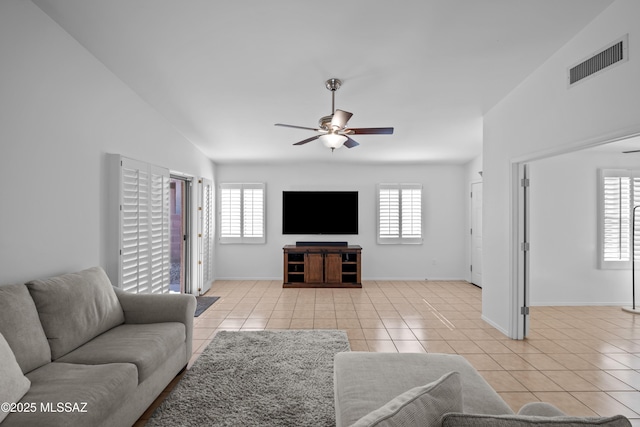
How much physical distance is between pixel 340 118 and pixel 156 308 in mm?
2326

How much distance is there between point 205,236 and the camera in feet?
20.1

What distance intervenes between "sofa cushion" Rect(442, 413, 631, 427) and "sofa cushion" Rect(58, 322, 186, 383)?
1982mm

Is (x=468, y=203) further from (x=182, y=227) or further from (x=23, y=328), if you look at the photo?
(x=23, y=328)

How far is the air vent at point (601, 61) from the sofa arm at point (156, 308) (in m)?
3.79

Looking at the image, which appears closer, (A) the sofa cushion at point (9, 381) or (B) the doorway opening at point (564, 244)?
(A) the sofa cushion at point (9, 381)

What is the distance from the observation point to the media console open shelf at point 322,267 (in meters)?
6.46

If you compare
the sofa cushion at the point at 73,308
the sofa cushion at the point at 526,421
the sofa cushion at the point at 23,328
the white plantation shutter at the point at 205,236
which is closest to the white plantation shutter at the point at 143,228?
the sofa cushion at the point at 73,308

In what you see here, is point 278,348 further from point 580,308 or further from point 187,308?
point 580,308

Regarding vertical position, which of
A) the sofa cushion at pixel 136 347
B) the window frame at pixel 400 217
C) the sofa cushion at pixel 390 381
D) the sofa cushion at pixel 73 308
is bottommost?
the sofa cushion at pixel 136 347

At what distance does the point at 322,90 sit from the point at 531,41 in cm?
188

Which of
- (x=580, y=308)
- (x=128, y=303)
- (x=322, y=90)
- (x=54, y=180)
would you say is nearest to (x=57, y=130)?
(x=54, y=180)

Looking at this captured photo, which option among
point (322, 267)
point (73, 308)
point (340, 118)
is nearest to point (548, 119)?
point (340, 118)

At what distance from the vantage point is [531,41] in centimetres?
267

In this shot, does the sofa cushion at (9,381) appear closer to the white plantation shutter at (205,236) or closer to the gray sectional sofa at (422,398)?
the gray sectional sofa at (422,398)
